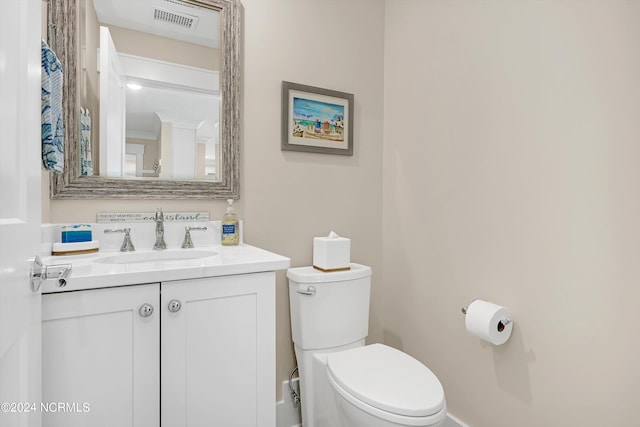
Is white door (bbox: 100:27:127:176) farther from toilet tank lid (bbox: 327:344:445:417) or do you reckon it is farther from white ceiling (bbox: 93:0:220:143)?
toilet tank lid (bbox: 327:344:445:417)

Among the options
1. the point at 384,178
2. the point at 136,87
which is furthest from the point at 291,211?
the point at 136,87

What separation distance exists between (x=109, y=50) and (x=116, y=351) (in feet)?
3.77

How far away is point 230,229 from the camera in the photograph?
60.4 inches

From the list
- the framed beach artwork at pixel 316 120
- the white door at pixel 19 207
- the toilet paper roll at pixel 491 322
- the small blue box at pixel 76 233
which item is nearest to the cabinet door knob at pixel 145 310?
the white door at pixel 19 207

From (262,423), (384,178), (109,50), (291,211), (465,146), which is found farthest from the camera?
(384,178)

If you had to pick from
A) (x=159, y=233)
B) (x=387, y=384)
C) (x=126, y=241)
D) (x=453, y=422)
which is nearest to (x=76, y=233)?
(x=126, y=241)

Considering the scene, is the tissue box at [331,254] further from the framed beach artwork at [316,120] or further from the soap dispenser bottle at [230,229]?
the framed beach artwork at [316,120]

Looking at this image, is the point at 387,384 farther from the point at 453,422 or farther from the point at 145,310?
the point at 145,310

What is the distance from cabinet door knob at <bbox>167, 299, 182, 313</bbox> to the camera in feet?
3.26

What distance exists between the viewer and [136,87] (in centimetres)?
145

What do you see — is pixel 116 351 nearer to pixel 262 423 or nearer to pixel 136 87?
pixel 262 423

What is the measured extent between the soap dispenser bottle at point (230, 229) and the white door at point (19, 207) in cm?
78

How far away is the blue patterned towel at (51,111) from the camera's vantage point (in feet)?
3.39

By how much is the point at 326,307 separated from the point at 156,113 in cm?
110
